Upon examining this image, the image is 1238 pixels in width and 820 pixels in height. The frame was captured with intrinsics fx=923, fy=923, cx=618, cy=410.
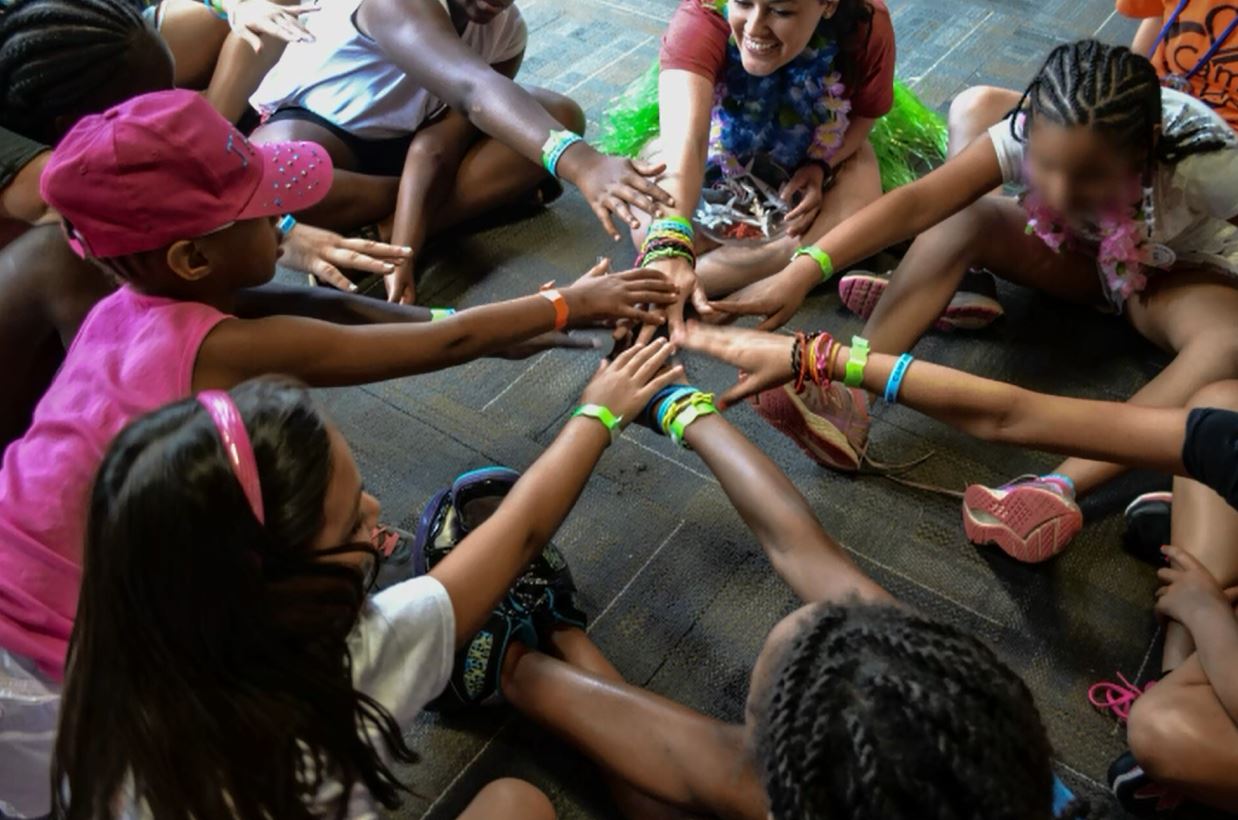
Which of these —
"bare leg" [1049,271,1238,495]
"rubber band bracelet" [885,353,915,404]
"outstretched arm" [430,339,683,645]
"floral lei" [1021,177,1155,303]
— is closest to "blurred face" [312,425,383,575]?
"outstretched arm" [430,339,683,645]

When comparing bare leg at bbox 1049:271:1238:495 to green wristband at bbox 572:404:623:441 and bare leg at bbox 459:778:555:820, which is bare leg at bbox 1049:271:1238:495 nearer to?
green wristband at bbox 572:404:623:441

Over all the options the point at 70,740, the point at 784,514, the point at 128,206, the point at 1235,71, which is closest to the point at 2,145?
the point at 128,206

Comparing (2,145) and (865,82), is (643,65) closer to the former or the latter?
(865,82)

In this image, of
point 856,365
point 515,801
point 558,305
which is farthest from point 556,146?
point 515,801

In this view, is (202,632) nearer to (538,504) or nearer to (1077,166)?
(538,504)

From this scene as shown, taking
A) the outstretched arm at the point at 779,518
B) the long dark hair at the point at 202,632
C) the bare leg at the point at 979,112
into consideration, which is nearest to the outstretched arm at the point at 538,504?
A: the outstretched arm at the point at 779,518

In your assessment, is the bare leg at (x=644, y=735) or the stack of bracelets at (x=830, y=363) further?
the stack of bracelets at (x=830, y=363)

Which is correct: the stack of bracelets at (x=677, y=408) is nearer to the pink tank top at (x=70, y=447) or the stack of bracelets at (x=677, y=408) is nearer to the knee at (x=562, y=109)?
the pink tank top at (x=70, y=447)

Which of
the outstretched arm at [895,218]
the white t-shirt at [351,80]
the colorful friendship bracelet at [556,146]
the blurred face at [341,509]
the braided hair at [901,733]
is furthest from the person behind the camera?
the white t-shirt at [351,80]

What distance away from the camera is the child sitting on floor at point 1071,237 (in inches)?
55.1

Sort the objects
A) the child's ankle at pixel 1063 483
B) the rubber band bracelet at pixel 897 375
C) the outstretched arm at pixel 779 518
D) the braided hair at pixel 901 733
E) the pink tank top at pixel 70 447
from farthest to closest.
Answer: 1. the child's ankle at pixel 1063 483
2. the rubber band bracelet at pixel 897 375
3. the outstretched arm at pixel 779 518
4. the pink tank top at pixel 70 447
5. the braided hair at pixel 901 733

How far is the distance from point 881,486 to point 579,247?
884mm

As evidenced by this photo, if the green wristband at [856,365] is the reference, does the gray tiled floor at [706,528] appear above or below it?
below

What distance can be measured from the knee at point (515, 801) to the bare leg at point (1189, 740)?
0.74 metres
